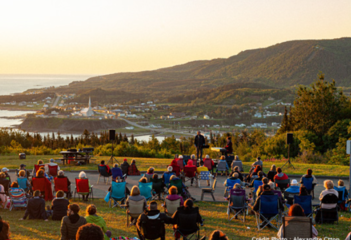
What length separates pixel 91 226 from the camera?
4078mm

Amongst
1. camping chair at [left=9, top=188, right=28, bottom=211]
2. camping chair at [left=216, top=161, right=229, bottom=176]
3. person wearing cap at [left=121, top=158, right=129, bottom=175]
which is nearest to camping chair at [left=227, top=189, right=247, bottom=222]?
camping chair at [left=9, top=188, right=28, bottom=211]

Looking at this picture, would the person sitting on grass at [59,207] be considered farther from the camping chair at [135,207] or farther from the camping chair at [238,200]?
the camping chair at [238,200]

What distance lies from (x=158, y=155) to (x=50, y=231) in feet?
53.5

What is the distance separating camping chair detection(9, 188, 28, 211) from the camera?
890 cm

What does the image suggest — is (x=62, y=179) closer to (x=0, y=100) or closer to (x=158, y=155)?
(x=158, y=155)

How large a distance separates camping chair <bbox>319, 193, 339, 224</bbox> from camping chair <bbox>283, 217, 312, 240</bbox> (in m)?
2.75

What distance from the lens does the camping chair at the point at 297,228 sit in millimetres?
5508

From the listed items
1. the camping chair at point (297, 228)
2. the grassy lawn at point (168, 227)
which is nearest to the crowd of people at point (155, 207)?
the camping chair at point (297, 228)

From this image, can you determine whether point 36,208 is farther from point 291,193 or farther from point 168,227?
point 291,193

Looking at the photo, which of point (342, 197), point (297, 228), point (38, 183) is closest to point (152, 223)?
point (297, 228)

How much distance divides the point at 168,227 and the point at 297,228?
116 inches

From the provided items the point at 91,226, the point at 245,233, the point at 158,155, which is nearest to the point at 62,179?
the point at 245,233

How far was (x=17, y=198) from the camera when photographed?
8.95 m

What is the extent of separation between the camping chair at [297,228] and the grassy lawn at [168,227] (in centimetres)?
144
